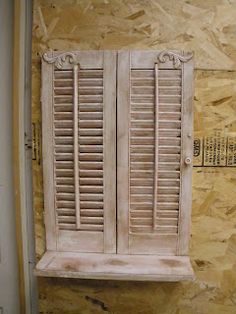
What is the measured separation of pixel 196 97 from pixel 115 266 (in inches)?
34.1

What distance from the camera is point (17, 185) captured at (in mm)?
1360

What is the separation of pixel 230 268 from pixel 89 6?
1434mm

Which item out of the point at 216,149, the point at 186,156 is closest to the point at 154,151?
the point at 186,156

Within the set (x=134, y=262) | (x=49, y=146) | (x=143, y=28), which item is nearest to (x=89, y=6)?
(x=143, y=28)

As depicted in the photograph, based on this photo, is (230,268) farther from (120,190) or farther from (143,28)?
(143,28)

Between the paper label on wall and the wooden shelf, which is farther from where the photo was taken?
the paper label on wall

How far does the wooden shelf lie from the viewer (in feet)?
3.80

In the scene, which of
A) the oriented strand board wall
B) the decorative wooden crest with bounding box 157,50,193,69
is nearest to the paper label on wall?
the oriented strand board wall

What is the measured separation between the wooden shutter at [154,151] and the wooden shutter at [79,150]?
0.06 meters

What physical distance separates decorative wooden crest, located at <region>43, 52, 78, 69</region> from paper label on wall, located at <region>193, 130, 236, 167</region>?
687 mm

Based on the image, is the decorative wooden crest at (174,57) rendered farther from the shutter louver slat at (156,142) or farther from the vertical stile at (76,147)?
the vertical stile at (76,147)

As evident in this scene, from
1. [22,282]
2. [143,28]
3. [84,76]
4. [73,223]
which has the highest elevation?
[143,28]

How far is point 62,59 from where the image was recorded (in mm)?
1257

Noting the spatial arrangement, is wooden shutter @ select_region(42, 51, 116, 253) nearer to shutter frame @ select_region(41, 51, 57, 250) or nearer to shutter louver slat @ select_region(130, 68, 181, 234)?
shutter frame @ select_region(41, 51, 57, 250)
